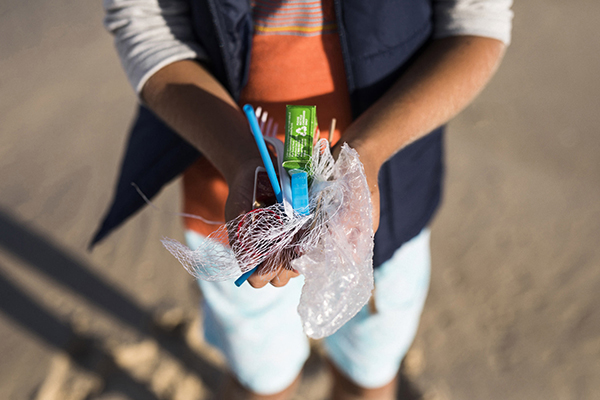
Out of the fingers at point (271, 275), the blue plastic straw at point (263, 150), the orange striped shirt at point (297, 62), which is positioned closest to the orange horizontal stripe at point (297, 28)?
the orange striped shirt at point (297, 62)

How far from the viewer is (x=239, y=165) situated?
0.51 metres

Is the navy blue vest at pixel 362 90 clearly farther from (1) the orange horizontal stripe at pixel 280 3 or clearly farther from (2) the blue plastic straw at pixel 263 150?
(2) the blue plastic straw at pixel 263 150

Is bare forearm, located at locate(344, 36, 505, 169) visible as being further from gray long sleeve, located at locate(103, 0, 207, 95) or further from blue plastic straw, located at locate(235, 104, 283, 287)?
gray long sleeve, located at locate(103, 0, 207, 95)

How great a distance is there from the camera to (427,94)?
572 mm

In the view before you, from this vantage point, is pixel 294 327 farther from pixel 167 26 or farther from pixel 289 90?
pixel 167 26

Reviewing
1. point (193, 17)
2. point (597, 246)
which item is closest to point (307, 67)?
point (193, 17)

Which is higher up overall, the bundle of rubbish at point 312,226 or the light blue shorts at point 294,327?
the bundle of rubbish at point 312,226

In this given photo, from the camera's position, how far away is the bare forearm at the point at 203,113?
0.53 meters

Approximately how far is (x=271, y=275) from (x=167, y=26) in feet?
1.37

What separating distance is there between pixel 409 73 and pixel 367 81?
0.23ft

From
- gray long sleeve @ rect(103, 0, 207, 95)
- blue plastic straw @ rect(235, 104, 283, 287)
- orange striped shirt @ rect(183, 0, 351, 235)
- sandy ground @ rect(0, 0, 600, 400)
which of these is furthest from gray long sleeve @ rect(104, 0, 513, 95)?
sandy ground @ rect(0, 0, 600, 400)

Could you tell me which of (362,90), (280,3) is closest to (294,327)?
(362,90)

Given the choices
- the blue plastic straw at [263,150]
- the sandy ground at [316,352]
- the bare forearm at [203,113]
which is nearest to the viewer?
the blue plastic straw at [263,150]

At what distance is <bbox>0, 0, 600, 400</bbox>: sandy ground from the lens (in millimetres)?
1277
